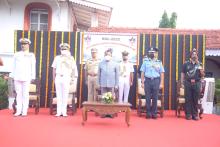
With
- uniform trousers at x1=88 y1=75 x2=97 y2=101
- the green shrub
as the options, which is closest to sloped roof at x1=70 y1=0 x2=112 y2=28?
the green shrub

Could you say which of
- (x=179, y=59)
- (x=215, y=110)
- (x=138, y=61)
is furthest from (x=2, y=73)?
(x=215, y=110)

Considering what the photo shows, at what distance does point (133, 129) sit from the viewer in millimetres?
7707

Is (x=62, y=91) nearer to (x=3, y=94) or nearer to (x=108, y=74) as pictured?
(x=108, y=74)

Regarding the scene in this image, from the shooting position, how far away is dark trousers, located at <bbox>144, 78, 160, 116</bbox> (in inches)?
383

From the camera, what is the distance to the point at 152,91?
9844 mm

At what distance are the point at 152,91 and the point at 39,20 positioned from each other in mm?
7614

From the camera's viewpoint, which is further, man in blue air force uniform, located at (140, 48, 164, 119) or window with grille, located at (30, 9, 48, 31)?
window with grille, located at (30, 9, 48, 31)

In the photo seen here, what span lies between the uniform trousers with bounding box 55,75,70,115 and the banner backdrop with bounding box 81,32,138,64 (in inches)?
93.0

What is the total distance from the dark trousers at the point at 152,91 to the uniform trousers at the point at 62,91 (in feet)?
6.53

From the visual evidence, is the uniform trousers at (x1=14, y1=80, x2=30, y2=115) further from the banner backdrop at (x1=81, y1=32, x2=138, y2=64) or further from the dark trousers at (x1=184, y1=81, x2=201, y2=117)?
the dark trousers at (x1=184, y1=81, x2=201, y2=117)

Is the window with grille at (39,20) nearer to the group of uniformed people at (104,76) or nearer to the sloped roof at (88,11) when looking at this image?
the sloped roof at (88,11)

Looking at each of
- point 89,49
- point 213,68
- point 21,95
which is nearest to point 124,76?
point 89,49

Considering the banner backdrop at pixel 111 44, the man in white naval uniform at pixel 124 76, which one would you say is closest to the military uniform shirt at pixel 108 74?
the man in white naval uniform at pixel 124 76

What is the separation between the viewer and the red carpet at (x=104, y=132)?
19.9ft
